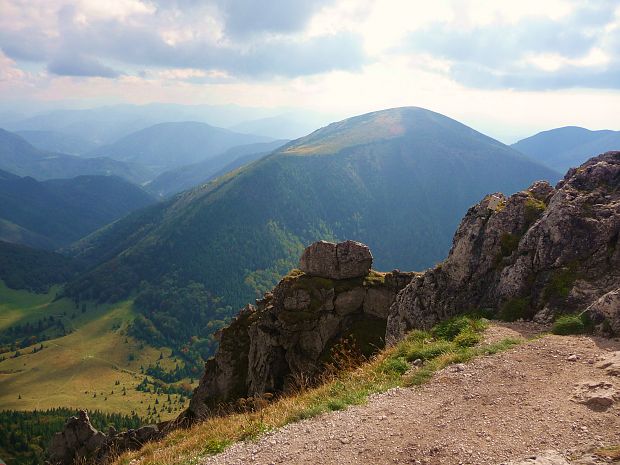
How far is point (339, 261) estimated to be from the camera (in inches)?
1939

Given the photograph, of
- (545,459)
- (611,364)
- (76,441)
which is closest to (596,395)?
(611,364)

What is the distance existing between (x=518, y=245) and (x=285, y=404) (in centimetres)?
1895

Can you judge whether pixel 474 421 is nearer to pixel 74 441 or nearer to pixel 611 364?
pixel 611 364

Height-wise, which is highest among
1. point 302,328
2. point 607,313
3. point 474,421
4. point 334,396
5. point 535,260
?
point 535,260

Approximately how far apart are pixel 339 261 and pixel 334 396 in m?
32.2

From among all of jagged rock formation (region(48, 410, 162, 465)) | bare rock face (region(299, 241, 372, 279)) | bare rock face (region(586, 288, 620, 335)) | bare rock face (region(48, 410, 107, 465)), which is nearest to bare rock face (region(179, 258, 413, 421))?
bare rock face (region(299, 241, 372, 279))

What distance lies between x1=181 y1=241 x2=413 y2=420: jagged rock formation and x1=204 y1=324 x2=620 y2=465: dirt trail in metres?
25.1

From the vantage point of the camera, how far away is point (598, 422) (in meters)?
12.2

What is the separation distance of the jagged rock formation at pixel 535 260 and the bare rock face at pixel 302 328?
11807mm

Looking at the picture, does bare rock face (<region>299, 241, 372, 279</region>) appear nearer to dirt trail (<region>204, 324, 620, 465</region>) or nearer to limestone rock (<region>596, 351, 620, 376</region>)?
dirt trail (<region>204, 324, 620, 465</region>)

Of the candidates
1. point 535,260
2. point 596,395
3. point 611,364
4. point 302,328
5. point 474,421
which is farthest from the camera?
point 302,328

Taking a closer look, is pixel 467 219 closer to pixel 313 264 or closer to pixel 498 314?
pixel 498 314

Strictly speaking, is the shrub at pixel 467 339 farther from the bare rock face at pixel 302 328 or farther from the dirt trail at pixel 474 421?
the bare rock face at pixel 302 328

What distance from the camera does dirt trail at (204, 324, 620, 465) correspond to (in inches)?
472
